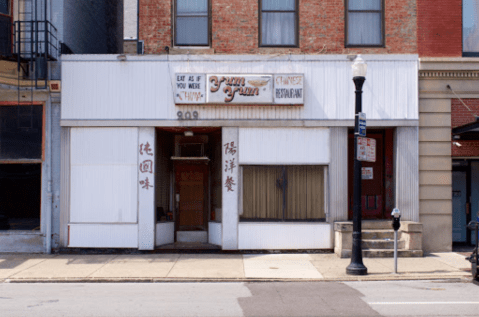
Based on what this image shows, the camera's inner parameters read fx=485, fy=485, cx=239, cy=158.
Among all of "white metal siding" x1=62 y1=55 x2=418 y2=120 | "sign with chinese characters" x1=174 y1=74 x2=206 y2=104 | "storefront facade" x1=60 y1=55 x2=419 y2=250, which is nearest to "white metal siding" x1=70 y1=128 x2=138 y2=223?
"storefront facade" x1=60 y1=55 x2=419 y2=250

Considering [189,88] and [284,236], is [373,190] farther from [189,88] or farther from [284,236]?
[189,88]

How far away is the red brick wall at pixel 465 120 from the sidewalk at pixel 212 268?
2.81m

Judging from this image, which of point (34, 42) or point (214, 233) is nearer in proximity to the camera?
point (34, 42)

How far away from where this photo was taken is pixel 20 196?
523 inches

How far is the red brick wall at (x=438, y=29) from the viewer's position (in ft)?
44.0

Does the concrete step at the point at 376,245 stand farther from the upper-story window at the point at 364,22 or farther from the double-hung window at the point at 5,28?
the double-hung window at the point at 5,28

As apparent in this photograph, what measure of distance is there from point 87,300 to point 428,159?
9590 millimetres

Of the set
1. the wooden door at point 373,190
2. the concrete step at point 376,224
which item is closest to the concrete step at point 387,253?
the concrete step at point 376,224

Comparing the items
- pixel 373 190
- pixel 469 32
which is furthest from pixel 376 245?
pixel 469 32

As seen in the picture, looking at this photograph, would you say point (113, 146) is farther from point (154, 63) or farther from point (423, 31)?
point (423, 31)

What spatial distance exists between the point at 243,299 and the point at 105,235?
6.03 meters

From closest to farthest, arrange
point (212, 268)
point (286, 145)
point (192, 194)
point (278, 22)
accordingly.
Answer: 1. point (212, 268)
2. point (286, 145)
3. point (278, 22)
4. point (192, 194)

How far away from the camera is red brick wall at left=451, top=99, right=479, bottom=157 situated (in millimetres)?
13391

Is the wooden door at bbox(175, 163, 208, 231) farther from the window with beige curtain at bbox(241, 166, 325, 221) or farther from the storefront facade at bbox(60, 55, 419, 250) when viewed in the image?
the window with beige curtain at bbox(241, 166, 325, 221)
